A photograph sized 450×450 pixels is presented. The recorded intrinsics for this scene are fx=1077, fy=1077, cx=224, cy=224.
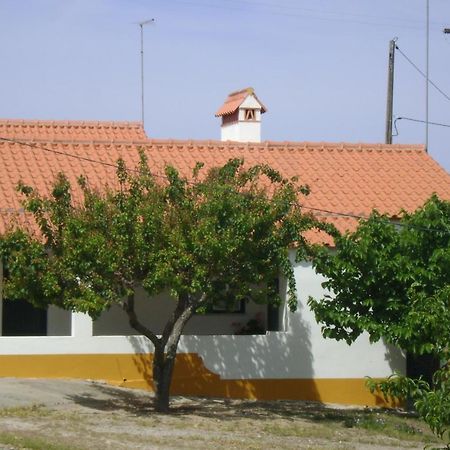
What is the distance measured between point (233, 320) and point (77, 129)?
24.9ft

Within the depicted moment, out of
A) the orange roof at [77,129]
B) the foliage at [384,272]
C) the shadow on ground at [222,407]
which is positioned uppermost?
the orange roof at [77,129]

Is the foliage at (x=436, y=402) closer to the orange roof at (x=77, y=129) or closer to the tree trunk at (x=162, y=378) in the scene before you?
the tree trunk at (x=162, y=378)

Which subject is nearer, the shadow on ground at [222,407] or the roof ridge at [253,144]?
the shadow on ground at [222,407]

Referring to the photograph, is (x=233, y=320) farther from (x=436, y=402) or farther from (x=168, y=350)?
(x=436, y=402)

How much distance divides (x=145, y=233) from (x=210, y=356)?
4.66 meters

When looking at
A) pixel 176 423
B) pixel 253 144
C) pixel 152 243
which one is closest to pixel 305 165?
pixel 253 144

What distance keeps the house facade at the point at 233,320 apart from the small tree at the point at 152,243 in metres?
2.13

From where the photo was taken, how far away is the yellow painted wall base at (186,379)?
19.2m

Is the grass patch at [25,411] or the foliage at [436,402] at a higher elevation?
the foliage at [436,402]

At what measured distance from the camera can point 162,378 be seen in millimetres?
17516

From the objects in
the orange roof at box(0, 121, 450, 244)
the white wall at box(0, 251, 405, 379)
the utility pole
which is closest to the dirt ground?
the white wall at box(0, 251, 405, 379)

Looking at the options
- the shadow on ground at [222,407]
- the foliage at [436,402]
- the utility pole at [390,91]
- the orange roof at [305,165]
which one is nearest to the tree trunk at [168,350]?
the shadow on ground at [222,407]

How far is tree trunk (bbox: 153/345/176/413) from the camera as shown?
57.3 feet

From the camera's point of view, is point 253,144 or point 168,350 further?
point 253,144
